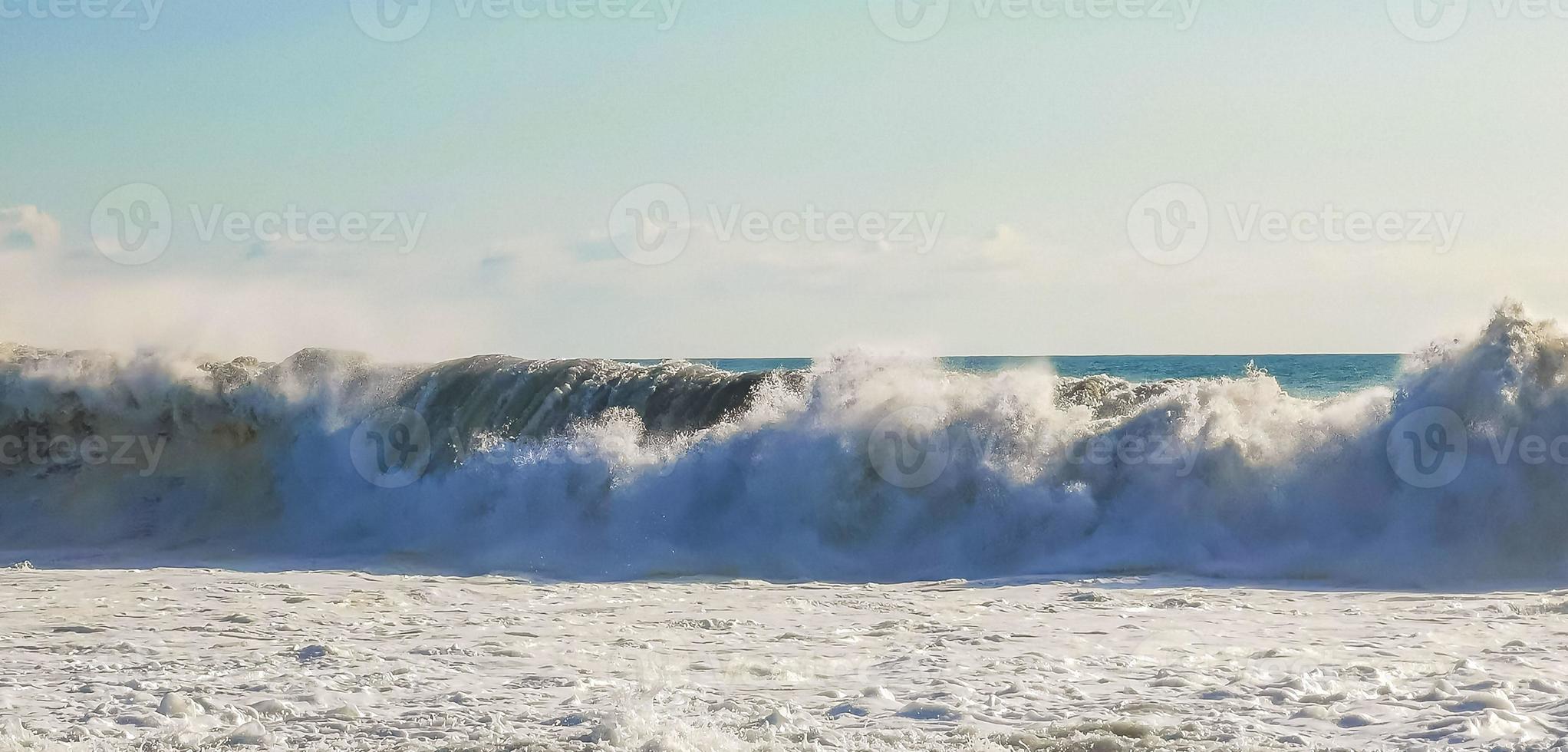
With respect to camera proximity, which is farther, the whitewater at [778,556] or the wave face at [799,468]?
the wave face at [799,468]

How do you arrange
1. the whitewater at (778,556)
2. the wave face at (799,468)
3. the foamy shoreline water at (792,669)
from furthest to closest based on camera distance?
1. the wave face at (799,468)
2. the whitewater at (778,556)
3. the foamy shoreline water at (792,669)

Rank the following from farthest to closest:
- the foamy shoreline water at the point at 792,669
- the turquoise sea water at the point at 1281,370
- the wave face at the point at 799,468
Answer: the turquoise sea water at the point at 1281,370
the wave face at the point at 799,468
the foamy shoreline water at the point at 792,669

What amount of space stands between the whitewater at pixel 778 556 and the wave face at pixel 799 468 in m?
0.05

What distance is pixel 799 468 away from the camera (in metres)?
14.7

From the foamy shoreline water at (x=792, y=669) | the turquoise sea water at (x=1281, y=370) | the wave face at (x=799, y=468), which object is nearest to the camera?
the foamy shoreline water at (x=792, y=669)

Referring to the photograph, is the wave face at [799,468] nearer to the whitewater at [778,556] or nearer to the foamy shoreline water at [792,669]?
the whitewater at [778,556]

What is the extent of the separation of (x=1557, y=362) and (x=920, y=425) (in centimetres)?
619

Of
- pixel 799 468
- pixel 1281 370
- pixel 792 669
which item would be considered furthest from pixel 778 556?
pixel 1281 370

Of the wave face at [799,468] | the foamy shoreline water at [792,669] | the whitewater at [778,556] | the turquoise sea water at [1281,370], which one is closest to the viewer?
the foamy shoreline water at [792,669]

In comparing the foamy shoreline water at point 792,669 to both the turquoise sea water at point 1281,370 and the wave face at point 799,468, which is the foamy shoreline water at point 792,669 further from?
the turquoise sea water at point 1281,370

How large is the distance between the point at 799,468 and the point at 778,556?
1398mm

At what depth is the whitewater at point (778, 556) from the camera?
22.2 ft

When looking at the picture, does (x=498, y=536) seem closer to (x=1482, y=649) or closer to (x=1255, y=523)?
(x=1255, y=523)

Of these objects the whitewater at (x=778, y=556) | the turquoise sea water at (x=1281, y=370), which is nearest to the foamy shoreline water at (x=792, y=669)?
the whitewater at (x=778, y=556)
